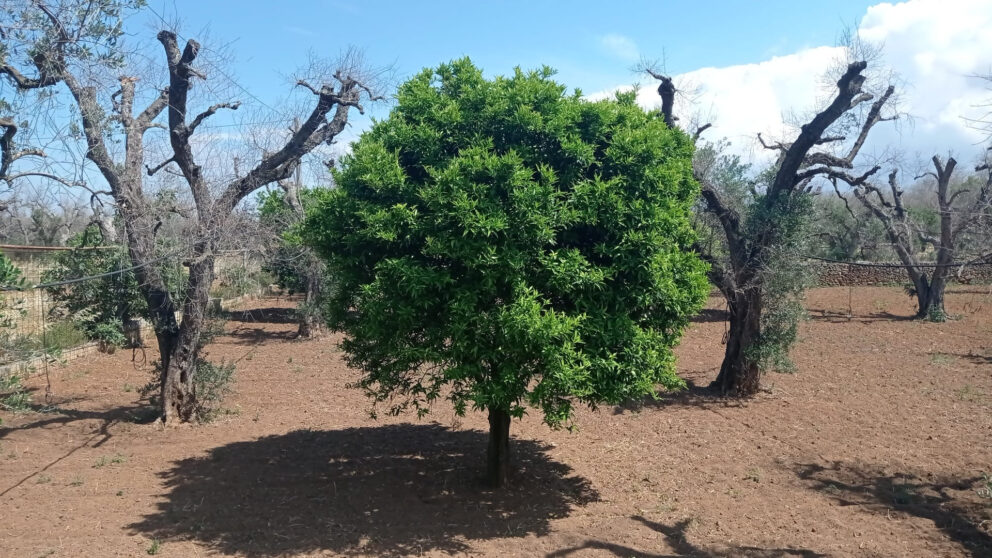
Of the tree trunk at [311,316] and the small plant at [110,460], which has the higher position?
the tree trunk at [311,316]

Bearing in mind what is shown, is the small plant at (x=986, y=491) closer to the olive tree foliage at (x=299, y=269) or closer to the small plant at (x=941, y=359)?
the small plant at (x=941, y=359)

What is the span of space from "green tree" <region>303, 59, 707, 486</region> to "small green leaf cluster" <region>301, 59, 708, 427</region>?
2cm

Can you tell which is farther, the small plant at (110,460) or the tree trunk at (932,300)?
the tree trunk at (932,300)

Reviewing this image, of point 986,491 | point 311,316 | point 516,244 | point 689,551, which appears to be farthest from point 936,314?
point 516,244

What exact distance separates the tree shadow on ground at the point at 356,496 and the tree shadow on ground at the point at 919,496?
259 cm

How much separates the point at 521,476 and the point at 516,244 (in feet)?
10.4

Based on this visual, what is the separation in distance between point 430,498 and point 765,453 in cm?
412

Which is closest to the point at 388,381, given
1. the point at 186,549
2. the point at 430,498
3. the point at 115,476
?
the point at 430,498

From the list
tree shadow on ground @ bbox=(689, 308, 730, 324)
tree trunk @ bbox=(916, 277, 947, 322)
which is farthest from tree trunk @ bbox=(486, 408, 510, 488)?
tree trunk @ bbox=(916, 277, 947, 322)

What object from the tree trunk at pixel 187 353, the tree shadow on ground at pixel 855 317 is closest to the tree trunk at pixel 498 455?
the tree trunk at pixel 187 353

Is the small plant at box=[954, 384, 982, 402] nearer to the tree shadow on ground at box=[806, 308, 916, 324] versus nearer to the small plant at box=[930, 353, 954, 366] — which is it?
the small plant at box=[930, 353, 954, 366]

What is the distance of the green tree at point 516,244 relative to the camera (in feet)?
18.3

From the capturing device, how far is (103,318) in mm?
12680

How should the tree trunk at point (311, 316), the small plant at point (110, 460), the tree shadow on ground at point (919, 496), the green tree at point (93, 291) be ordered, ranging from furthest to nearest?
the tree trunk at point (311, 316), the green tree at point (93, 291), the small plant at point (110, 460), the tree shadow on ground at point (919, 496)
